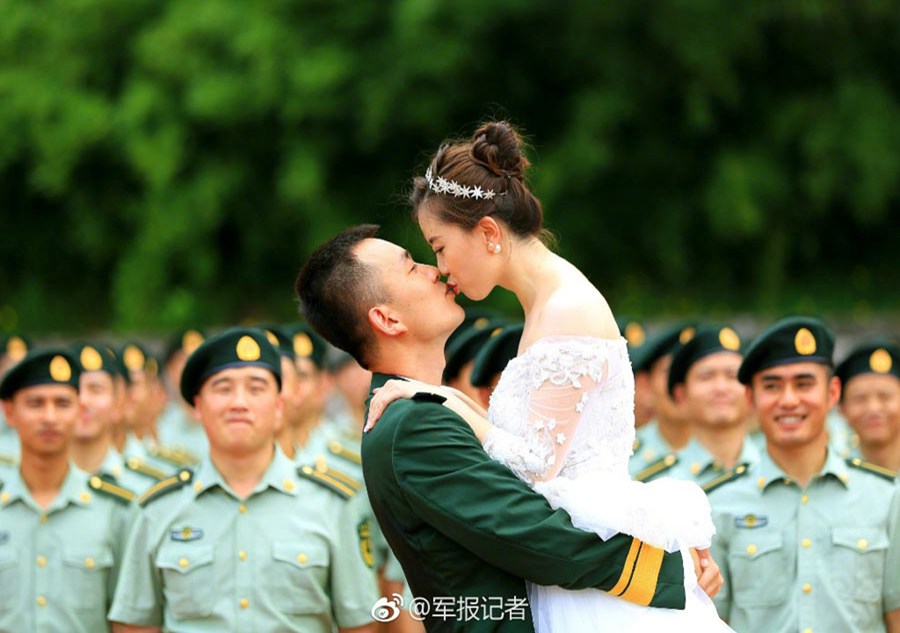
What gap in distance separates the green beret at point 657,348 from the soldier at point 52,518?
3206 millimetres

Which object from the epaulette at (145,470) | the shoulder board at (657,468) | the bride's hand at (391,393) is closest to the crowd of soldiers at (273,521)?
the shoulder board at (657,468)

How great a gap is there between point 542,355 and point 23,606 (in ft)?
10.5

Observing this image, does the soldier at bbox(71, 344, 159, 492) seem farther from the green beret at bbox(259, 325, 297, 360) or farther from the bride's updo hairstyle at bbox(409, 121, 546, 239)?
the bride's updo hairstyle at bbox(409, 121, 546, 239)

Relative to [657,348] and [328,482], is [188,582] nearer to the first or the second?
[328,482]

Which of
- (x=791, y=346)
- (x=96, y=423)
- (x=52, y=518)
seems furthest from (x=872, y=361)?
(x=96, y=423)

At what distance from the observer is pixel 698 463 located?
6.80 meters

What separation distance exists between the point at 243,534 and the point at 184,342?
16.7ft

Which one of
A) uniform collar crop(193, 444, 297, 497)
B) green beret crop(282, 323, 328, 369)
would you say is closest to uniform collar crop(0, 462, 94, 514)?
uniform collar crop(193, 444, 297, 497)

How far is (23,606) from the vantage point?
5793 millimetres

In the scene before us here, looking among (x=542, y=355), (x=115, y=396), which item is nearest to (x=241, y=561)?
(x=542, y=355)

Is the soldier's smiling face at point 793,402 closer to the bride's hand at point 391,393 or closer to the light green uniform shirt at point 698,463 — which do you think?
the light green uniform shirt at point 698,463

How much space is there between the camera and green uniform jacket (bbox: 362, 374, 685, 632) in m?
3.52

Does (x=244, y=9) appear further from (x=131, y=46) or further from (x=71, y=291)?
(x=71, y=291)

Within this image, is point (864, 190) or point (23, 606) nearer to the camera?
point (23, 606)
